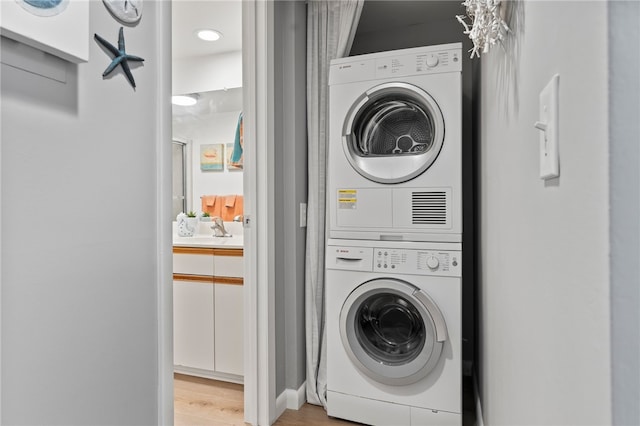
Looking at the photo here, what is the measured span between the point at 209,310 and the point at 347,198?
1255 mm

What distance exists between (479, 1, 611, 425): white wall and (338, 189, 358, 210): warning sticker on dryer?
108 cm

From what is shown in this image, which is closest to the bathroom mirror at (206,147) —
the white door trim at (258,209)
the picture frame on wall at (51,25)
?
the white door trim at (258,209)

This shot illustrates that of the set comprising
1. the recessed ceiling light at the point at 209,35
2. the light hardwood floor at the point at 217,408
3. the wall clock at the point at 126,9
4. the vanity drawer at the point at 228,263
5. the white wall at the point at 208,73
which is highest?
the recessed ceiling light at the point at 209,35

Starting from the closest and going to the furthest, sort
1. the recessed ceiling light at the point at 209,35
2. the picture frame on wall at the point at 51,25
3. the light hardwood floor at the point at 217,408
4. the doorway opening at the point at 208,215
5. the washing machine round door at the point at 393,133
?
the picture frame on wall at the point at 51,25 < the washing machine round door at the point at 393,133 < the light hardwood floor at the point at 217,408 < the doorway opening at the point at 208,215 < the recessed ceiling light at the point at 209,35

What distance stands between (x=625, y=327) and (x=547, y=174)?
0.28 meters

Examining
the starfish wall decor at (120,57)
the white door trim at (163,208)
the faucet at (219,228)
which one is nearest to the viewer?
the starfish wall decor at (120,57)

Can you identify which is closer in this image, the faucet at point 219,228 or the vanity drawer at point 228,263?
the vanity drawer at point 228,263

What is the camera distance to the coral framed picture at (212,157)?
3.37 m

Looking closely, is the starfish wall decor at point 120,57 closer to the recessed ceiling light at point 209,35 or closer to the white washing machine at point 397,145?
the white washing machine at point 397,145

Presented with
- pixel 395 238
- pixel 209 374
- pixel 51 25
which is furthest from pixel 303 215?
pixel 51 25

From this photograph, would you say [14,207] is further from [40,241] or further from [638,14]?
[638,14]

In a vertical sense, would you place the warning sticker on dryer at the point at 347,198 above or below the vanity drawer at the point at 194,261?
above

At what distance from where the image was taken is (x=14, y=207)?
0.87m

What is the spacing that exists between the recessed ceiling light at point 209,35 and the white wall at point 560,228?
235 centimetres
